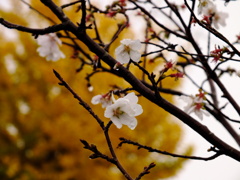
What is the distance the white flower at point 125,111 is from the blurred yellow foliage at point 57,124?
3.73 meters

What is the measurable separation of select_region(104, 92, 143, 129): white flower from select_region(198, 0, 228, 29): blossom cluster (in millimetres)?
616

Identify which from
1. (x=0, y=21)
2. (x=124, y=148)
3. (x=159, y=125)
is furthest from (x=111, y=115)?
(x=159, y=125)

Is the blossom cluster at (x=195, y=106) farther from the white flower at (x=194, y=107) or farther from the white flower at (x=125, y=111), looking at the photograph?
the white flower at (x=125, y=111)

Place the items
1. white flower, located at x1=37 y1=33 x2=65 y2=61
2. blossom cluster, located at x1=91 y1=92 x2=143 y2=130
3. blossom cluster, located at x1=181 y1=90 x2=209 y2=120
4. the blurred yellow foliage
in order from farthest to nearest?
1. the blurred yellow foliage
2. white flower, located at x1=37 y1=33 x2=65 y2=61
3. blossom cluster, located at x1=181 y1=90 x2=209 y2=120
4. blossom cluster, located at x1=91 y1=92 x2=143 y2=130

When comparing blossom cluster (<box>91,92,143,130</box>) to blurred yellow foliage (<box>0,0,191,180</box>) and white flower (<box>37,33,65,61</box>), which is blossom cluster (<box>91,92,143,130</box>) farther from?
blurred yellow foliage (<box>0,0,191,180</box>)

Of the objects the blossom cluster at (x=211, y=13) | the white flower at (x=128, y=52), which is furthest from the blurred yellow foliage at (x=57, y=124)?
the white flower at (x=128, y=52)

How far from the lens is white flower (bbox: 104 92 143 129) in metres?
0.99

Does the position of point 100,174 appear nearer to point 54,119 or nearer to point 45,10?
point 54,119

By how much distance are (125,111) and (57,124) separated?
4906 mm

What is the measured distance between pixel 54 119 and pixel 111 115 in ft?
17.5

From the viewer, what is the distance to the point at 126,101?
0.97 meters

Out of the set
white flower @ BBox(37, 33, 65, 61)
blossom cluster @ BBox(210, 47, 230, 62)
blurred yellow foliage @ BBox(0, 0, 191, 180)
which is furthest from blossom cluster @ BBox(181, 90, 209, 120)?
blurred yellow foliage @ BBox(0, 0, 191, 180)

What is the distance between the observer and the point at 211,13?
1.54 m

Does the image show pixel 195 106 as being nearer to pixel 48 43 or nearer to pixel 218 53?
pixel 218 53
